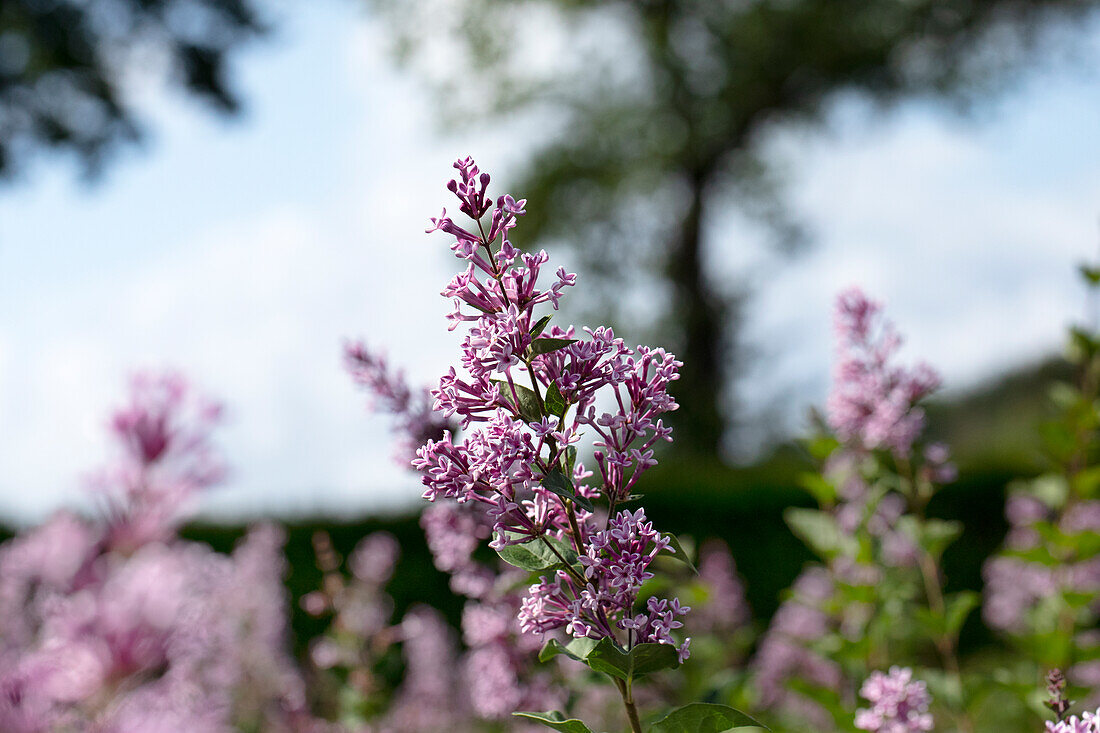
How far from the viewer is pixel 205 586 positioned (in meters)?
0.90

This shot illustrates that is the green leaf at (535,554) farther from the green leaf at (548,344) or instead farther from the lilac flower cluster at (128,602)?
the lilac flower cluster at (128,602)

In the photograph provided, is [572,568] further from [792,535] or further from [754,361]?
[754,361]

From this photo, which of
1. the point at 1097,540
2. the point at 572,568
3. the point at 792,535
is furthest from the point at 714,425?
the point at 572,568

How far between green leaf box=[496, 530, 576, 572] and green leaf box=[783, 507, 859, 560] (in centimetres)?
145

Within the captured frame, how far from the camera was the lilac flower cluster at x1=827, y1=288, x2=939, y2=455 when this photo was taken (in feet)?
7.91

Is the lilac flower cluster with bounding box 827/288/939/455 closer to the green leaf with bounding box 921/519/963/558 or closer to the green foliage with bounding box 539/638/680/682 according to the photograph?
the green leaf with bounding box 921/519/963/558

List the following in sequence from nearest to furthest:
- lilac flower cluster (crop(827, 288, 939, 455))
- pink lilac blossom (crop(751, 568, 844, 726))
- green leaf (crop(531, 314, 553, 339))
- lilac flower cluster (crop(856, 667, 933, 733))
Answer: green leaf (crop(531, 314, 553, 339)) < lilac flower cluster (crop(856, 667, 933, 733)) < lilac flower cluster (crop(827, 288, 939, 455)) < pink lilac blossom (crop(751, 568, 844, 726))

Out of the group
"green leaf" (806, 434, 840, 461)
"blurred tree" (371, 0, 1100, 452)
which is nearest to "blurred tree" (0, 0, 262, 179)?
"blurred tree" (371, 0, 1100, 452)

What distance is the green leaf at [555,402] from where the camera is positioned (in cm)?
125

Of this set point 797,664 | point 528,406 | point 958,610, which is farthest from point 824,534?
point 797,664

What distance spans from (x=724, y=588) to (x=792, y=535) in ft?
23.4

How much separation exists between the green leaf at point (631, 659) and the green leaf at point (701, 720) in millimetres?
66

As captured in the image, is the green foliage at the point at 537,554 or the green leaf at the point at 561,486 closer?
the green leaf at the point at 561,486

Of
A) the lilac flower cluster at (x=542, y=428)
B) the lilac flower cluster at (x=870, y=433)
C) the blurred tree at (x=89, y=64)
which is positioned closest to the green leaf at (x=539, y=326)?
the lilac flower cluster at (x=542, y=428)
